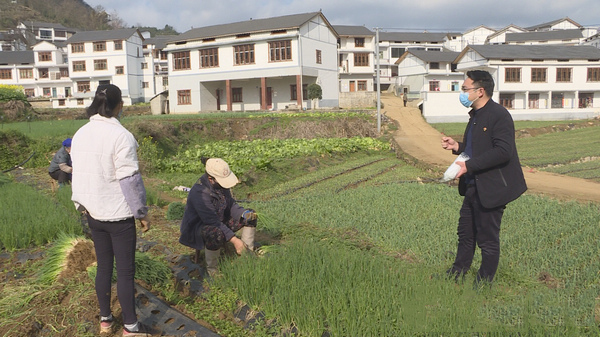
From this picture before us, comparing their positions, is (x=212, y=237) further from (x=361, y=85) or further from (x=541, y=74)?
(x=361, y=85)

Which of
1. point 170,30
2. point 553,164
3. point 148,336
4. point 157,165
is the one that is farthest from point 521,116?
point 170,30

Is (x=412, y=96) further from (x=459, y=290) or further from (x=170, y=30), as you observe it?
(x=170, y=30)

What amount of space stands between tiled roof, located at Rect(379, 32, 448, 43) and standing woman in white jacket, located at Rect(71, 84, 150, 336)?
69118 millimetres

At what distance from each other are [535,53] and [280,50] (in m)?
23.2

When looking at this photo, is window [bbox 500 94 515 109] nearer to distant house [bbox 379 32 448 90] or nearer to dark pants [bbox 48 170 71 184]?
distant house [bbox 379 32 448 90]

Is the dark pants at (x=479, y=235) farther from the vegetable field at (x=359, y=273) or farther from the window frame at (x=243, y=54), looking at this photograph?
the window frame at (x=243, y=54)

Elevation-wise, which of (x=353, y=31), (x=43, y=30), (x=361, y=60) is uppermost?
(x=43, y=30)

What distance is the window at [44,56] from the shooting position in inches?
2566

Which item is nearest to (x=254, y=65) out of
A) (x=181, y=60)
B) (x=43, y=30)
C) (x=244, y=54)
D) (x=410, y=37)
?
(x=244, y=54)

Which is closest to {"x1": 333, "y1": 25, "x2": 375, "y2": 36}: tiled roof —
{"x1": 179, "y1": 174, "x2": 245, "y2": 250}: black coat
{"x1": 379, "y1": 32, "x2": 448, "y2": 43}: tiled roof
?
{"x1": 379, "y1": 32, "x2": 448, "y2": 43}: tiled roof

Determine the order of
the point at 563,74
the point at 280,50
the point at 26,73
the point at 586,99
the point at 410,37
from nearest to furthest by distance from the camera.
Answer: the point at 280,50
the point at 563,74
the point at 586,99
the point at 26,73
the point at 410,37

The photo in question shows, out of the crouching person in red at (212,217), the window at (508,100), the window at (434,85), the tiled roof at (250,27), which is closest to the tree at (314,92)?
the tiled roof at (250,27)

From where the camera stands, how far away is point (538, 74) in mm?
43031

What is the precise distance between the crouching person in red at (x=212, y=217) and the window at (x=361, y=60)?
50.6 metres
